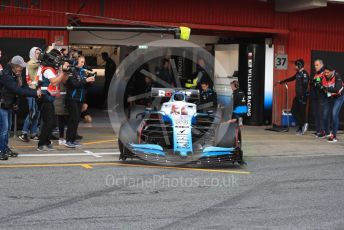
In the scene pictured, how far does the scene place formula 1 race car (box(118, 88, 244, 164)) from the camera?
986 centimetres

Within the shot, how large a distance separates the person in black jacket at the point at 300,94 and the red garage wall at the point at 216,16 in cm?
173

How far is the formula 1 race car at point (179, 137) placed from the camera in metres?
9.86

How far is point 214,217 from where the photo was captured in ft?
22.4

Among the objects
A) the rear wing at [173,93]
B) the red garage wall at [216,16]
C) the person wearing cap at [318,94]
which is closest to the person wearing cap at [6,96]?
the rear wing at [173,93]

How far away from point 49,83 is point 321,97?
7.20 m

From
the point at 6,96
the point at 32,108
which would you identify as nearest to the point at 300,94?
the point at 32,108

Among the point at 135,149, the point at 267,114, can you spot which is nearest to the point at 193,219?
the point at 135,149

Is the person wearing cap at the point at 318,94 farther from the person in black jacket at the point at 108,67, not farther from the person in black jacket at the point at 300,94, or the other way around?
the person in black jacket at the point at 108,67

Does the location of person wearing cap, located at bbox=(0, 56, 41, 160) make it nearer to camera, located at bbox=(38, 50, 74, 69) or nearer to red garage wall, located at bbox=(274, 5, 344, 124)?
camera, located at bbox=(38, 50, 74, 69)

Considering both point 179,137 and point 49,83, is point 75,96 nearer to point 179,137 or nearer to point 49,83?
point 49,83

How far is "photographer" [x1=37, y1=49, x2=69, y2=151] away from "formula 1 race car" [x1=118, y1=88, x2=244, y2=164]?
62.8 inches

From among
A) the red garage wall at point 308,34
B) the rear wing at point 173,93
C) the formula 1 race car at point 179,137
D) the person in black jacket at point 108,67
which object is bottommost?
the formula 1 race car at point 179,137

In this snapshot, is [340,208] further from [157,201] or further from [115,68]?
[115,68]

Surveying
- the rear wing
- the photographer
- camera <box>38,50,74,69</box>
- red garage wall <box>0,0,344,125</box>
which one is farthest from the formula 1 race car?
red garage wall <box>0,0,344,125</box>
